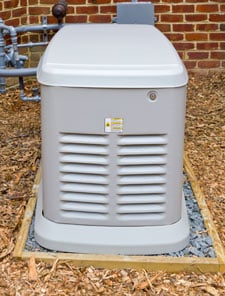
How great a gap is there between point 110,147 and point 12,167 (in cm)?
127

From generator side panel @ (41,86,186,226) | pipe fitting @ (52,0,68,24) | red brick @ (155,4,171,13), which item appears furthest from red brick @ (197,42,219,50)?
generator side panel @ (41,86,186,226)

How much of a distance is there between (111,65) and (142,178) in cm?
53

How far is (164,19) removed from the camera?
5.45m

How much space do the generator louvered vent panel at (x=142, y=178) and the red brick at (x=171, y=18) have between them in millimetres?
3132

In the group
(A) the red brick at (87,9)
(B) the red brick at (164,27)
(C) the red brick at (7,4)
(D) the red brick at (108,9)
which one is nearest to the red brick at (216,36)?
(B) the red brick at (164,27)

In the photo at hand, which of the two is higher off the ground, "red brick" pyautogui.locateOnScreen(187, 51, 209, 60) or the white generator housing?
the white generator housing

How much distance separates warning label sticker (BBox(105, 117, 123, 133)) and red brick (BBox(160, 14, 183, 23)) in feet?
10.4

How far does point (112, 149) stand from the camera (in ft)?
8.36

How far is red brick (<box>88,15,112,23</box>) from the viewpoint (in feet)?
17.8

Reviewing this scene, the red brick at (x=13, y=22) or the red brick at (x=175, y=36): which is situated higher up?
the red brick at (x=13, y=22)

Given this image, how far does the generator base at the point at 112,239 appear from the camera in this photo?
8.59ft

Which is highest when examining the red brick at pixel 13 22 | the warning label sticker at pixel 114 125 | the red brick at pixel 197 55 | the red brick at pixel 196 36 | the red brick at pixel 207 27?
the warning label sticker at pixel 114 125

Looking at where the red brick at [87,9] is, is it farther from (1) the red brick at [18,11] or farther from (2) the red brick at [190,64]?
(2) the red brick at [190,64]

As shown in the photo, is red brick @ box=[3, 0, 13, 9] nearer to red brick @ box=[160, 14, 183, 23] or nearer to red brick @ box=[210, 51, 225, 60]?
red brick @ box=[160, 14, 183, 23]
